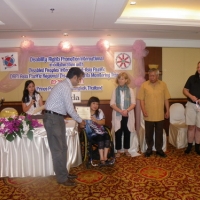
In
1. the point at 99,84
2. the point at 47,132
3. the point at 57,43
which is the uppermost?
the point at 57,43

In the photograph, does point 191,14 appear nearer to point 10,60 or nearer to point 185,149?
point 185,149

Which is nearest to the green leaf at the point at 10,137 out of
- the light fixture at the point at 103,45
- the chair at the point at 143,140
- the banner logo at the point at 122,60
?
the chair at the point at 143,140

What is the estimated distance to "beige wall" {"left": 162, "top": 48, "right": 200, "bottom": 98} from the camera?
527 cm

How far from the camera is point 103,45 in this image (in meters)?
4.77

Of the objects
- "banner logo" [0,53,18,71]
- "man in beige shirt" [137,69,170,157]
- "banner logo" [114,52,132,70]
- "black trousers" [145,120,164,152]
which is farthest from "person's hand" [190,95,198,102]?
"banner logo" [0,53,18,71]

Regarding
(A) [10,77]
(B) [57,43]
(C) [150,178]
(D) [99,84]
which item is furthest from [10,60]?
(C) [150,178]

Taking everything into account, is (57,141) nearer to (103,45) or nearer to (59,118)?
(59,118)

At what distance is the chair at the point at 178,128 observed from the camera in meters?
4.29

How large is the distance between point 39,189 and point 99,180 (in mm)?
791

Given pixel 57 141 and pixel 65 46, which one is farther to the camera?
pixel 65 46

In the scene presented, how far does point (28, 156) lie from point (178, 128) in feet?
9.06

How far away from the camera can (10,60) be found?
4.91 m

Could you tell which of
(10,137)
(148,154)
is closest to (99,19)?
(10,137)

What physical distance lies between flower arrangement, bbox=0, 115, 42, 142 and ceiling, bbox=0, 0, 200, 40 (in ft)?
4.83
